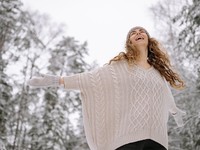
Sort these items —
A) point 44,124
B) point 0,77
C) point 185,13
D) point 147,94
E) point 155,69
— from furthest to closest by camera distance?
point 44,124, point 0,77, point 185,13, point 155,69, point 147,94

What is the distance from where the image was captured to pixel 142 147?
2.64m

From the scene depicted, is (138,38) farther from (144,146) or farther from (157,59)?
(144,146)

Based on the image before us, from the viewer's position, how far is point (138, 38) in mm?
3246

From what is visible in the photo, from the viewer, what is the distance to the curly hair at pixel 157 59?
3.11 m

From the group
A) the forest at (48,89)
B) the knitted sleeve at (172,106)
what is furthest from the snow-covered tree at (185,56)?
the knitted sleeve at (172,106)

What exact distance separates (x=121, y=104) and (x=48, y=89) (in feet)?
51.1

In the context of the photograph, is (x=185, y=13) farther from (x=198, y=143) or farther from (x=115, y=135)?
(x=115, y=135)

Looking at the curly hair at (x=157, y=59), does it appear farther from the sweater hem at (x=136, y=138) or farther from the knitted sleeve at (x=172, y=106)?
the sweater hem at (x=136, y=138)

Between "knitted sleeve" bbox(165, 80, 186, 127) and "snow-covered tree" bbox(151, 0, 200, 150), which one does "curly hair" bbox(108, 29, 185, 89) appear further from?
"snow-covered tree" bbox(151, 0, 200, 150)

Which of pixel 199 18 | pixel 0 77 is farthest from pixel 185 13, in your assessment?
pixel 0 77

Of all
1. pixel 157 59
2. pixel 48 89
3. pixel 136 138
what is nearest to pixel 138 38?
pixel 157 59

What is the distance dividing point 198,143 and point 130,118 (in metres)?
7.39

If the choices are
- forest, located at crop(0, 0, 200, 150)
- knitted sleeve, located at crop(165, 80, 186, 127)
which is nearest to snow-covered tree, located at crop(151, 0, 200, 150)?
forest, located at crop(0, 0, 200, 150)

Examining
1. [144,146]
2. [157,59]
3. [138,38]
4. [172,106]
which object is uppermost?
[138,38]
